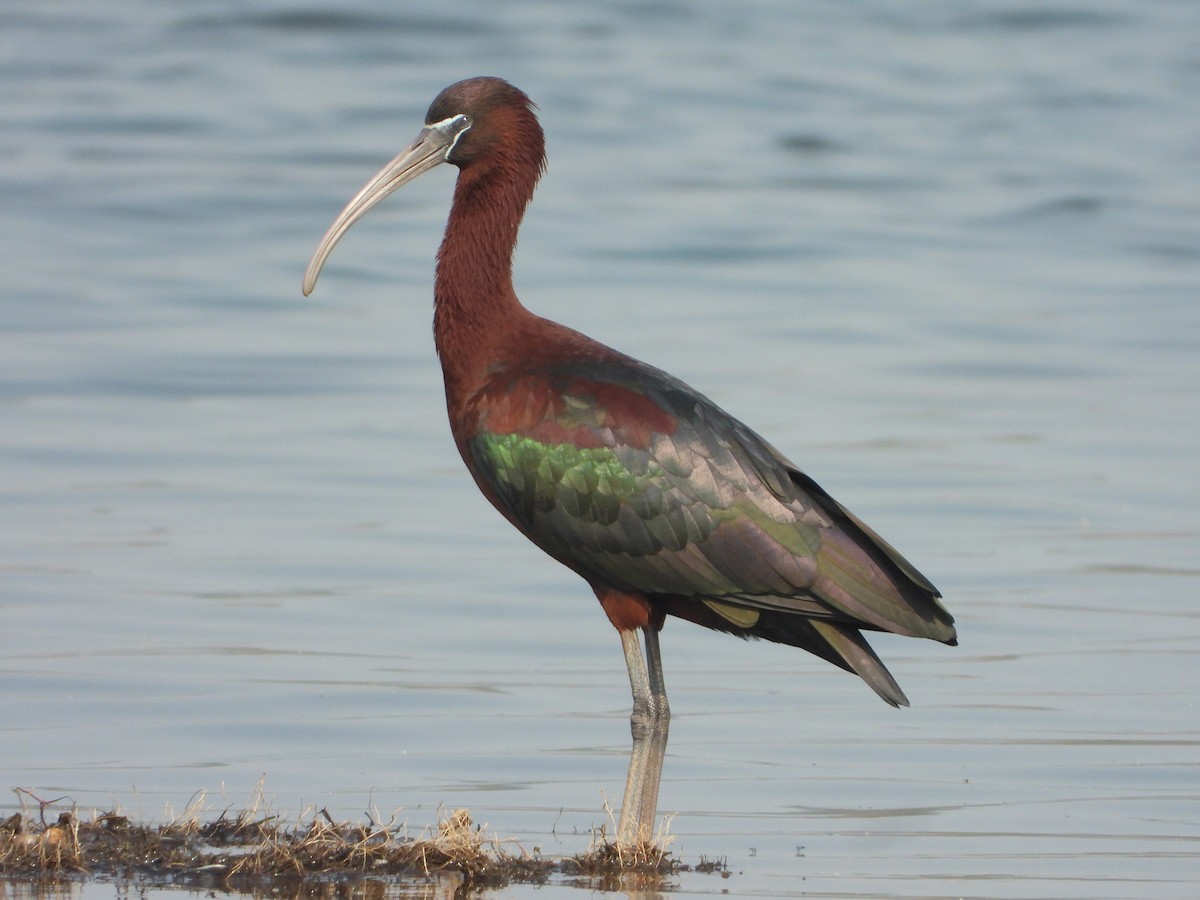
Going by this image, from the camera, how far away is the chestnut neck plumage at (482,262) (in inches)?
315

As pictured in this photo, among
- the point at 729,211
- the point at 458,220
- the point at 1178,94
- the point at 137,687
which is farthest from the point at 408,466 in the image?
the point at 1178,94

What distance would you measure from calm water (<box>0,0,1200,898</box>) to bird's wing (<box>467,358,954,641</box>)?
797 mm

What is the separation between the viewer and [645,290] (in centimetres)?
2147

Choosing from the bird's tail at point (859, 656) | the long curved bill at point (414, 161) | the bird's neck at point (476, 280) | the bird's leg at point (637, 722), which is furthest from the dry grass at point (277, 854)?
the long curved bill at point (414, 161)

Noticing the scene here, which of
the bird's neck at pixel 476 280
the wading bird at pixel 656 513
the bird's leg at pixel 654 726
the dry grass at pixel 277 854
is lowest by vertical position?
the dry grass at pixel 277 854

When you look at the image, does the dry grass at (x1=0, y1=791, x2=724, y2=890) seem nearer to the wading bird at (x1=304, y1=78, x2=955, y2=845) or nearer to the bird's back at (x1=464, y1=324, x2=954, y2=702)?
the wading bird at (x1=304, y1=78, x2=955, y2=845)

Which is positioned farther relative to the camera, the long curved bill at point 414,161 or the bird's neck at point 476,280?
the long curved bill at point 414,161

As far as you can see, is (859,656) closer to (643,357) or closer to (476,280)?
(476,280)

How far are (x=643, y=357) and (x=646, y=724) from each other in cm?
990

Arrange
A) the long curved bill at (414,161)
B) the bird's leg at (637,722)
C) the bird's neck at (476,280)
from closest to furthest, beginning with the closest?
1. the bird's leg at (637,722)
2. the bird's neck at (476,280)
3. the long curved bill at (414,161)

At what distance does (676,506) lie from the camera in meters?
7.67

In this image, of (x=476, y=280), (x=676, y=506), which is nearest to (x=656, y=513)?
(x=676, y=506)

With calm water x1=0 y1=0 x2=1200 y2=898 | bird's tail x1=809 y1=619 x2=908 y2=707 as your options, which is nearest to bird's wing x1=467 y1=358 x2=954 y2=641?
bird's tail x1=809 y1=619 x2=908 y2=707

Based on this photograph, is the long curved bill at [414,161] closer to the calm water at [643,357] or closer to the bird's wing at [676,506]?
the bird's wing at [676,506]
